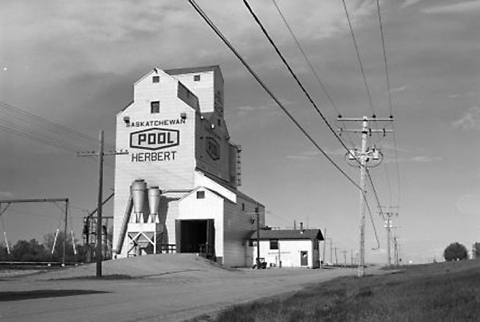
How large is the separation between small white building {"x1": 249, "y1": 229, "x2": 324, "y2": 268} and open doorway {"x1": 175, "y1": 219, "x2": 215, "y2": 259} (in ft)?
33.0

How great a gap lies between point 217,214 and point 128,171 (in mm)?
14039

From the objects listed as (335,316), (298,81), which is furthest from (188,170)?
(335,316)

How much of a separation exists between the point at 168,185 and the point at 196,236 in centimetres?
967

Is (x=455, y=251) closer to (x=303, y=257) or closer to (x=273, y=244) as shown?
(x=303, y=257)

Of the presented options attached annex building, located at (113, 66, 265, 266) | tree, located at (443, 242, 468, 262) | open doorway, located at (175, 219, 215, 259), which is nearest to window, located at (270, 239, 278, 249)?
attached annex building, located at (113, 66, 265, 266)

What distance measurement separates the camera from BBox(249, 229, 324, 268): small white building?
9219 centimetres

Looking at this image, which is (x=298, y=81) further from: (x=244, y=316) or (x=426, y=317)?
(x=426, y=317)

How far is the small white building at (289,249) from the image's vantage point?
92188mm

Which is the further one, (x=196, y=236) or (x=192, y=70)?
(x=192, y=70)

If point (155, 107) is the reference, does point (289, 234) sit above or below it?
below

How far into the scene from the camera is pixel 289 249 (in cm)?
9288

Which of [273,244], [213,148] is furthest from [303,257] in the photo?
[213,148]

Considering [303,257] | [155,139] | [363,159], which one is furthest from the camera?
[303,257]

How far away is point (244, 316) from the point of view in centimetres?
1466
